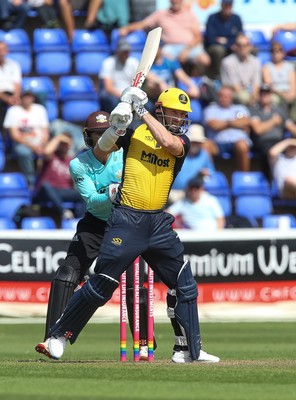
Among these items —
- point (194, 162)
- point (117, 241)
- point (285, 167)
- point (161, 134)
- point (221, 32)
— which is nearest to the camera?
point (161, 134)

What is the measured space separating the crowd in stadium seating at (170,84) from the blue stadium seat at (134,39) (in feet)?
0.05

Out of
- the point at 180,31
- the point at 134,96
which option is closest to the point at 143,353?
the point at 134,96

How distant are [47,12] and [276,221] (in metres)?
5.37

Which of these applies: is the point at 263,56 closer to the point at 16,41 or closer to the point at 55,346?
the point at 16,41

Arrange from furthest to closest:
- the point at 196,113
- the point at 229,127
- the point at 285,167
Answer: the point at 196,113 → the point at 229,127 → the point at 285,167

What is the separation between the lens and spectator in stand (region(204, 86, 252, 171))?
17.4 metres

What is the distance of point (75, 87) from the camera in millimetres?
18188

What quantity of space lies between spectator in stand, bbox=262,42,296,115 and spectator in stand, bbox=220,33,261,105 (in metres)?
0.25

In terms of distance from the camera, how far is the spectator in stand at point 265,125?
17641 millimetres

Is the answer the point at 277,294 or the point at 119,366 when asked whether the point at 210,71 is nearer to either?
the point at 277,294

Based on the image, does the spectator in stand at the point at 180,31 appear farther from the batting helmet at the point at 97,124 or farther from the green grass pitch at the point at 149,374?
the batting helmet at the point at 97,124

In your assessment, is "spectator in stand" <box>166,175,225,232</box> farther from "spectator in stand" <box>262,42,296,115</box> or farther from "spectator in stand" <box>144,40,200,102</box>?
"spectator in stand" <box>262,42,296,115</box>

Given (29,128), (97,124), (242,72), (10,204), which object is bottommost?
(10,204)

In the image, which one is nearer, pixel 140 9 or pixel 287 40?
pixel 140 9
